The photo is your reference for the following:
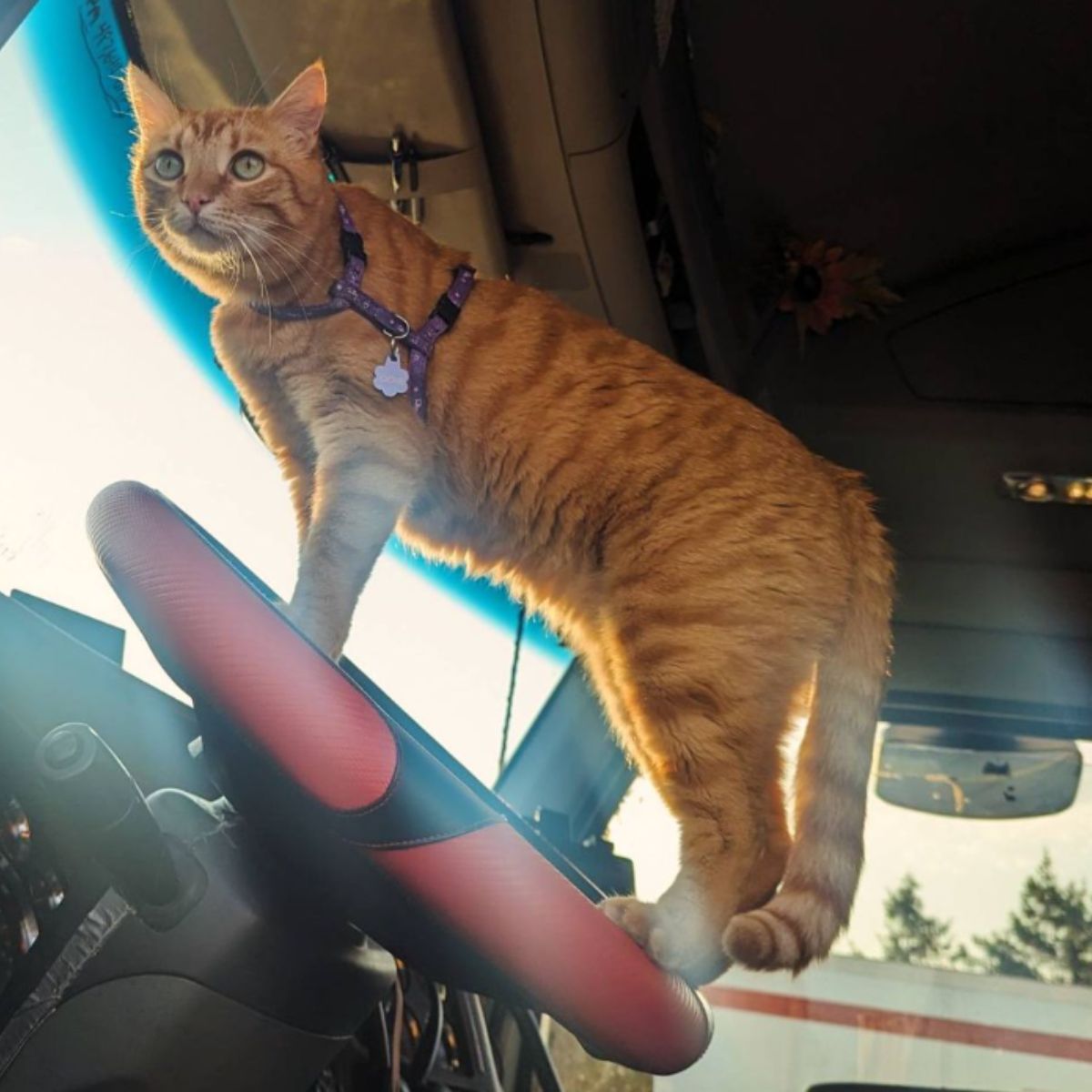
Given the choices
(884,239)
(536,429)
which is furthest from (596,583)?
(884,239)

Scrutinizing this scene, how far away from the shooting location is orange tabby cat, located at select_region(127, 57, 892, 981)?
103 centimetres

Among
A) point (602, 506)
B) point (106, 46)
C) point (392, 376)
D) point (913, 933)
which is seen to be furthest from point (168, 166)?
point (913, 933)

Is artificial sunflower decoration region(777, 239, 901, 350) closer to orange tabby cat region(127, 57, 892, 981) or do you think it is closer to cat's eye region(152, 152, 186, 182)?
orange tabby cat region(127, 57, 892, 981)

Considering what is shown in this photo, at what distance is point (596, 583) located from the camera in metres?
1.21

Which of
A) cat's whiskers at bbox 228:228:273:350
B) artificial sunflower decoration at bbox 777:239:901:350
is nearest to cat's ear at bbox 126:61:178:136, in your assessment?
cat's whiskers at bbox 228:228:273:350

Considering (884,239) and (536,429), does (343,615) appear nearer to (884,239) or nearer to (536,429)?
(536,429)

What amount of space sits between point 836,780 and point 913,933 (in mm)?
1126

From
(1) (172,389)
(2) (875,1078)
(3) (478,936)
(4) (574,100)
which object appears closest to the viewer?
(3) (478,936)

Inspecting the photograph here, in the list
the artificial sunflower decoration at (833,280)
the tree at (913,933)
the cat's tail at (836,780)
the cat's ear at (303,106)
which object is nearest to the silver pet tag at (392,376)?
the cat's ear at (303,106)

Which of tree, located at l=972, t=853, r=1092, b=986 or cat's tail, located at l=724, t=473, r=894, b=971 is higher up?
tree, located at l=972, t=853, r=1092, b=986

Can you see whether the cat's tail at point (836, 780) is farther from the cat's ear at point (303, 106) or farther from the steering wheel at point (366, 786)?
the cat's ear at point (303, 106)

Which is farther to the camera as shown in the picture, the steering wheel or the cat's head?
the cat's head

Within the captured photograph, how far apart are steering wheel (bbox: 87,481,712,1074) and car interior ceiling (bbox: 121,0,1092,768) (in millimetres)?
973

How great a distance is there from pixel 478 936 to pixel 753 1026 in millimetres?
1693
